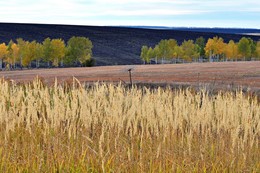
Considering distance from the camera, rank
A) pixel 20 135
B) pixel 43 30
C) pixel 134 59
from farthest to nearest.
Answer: pixel 43 30, pixel 134 59, pixel 20 135

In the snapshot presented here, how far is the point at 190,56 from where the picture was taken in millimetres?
129500

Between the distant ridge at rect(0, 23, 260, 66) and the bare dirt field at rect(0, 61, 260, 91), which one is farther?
the distant ridge at rect(0, 23, 260, 66)

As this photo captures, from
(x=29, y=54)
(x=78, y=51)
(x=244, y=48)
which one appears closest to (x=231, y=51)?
→ (x=244, y=48)

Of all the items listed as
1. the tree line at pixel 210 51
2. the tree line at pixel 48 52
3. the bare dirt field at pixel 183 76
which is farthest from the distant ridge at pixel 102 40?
the bare dirt field at pixel 183 76

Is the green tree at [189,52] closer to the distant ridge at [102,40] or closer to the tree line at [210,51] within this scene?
the tree line at [210,51]

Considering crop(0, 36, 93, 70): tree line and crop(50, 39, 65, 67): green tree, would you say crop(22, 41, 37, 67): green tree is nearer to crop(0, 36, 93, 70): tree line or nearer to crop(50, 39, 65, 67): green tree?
crop(0, 36, 93, 70): tree line

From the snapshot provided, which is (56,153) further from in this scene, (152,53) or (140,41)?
(140,41)

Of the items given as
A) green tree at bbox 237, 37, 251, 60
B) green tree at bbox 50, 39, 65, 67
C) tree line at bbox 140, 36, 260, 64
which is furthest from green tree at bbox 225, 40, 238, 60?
green tree at bbox 50, 39, 65, 67

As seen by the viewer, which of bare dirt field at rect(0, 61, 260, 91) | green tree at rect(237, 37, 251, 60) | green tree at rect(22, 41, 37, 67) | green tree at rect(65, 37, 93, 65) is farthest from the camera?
green tree at rect(237, 37, 251, 60)

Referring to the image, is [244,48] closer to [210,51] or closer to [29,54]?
[210,51]

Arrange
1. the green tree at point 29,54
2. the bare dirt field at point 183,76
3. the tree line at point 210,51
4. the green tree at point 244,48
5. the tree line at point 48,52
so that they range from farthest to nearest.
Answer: the tree line at point 210,51 → the green tree at point 244,48 → the tree line at point 48,52 → the green tree at point 29,54 → the bare dirt field at point 183,76

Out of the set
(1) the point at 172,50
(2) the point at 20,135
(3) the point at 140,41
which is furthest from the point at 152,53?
(2) the point at 20,135

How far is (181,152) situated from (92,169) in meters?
1.46

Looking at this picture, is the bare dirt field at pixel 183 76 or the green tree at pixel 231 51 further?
the green tree at pixel 231 51
